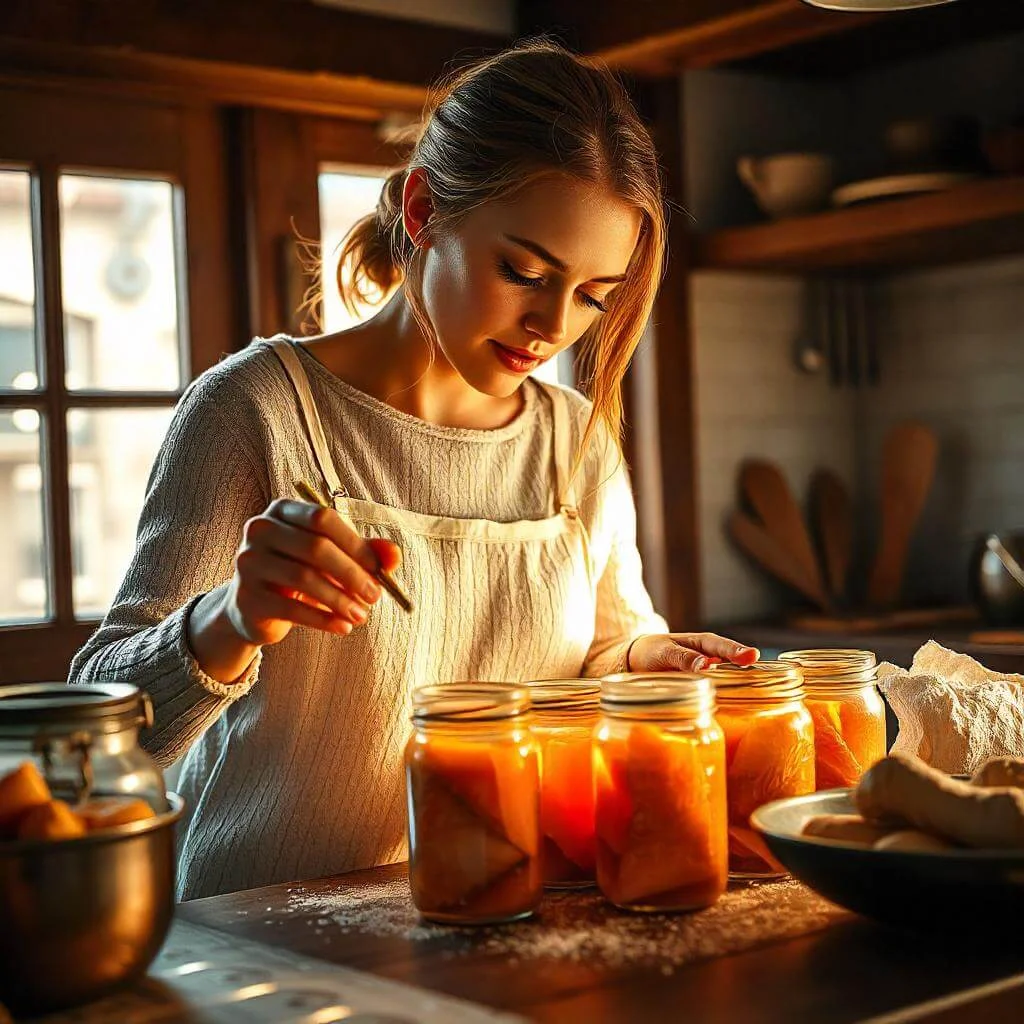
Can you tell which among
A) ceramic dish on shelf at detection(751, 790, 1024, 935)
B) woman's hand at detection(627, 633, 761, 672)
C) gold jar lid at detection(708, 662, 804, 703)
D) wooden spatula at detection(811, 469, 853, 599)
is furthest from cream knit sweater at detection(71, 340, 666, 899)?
wooden spatula at detection(811, 469, 853, 599)

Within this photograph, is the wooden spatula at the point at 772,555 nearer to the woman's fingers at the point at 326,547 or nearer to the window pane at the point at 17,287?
the window pane at the point at 17,287

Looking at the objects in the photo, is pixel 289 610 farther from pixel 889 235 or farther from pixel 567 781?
pixel 889 235

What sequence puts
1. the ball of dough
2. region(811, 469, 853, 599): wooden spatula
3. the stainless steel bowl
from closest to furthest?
the stainless steel bowl, the ball of dough, region(811, 469, 853, 599): wooden spatula

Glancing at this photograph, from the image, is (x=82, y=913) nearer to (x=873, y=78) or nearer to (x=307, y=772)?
(x=307, y=772)

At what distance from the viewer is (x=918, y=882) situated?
3.38ft

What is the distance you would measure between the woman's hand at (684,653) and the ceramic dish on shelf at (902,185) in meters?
1.65

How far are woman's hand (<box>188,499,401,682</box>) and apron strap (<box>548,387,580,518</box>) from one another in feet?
2.17

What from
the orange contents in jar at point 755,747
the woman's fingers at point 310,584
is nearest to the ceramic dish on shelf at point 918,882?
the orange contents in jar at point 755,747

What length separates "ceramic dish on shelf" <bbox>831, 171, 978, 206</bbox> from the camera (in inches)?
115

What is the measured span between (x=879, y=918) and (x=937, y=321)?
2.66 m

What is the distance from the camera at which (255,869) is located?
5.26 feet

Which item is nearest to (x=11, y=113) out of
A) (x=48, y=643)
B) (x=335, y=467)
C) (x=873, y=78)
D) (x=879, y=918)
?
(x=48, y=643)

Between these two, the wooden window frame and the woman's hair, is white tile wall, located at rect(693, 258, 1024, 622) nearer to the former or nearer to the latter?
the wooden window frame

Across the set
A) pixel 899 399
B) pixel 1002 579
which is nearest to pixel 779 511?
pixel 899 399
